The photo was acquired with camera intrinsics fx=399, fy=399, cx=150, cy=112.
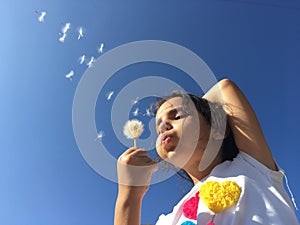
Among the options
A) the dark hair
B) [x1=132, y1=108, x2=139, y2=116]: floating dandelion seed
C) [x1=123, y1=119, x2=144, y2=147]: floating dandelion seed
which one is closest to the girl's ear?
the dark hair

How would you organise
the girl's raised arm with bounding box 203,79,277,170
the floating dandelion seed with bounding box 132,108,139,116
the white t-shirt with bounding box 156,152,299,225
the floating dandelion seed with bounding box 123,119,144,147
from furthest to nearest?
the floating dandelion seed with bounding box 132,108,139,116 < the floating dandelion seed with bounding box 123,119,144,147 < the girl's raised arm with bounding box 203,79,277,170 < the white t-shirt with bounding box 156,152,299,225

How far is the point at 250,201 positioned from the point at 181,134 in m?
0.22

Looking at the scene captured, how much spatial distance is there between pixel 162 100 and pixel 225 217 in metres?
0.40

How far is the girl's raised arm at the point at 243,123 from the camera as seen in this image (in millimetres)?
949

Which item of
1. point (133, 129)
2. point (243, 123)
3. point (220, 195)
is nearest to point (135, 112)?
point (133, 129)

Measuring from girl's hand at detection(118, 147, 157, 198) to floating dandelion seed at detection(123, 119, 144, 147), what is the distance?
166mm

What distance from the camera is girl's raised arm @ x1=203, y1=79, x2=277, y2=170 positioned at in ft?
3.11

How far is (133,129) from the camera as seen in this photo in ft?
3.94

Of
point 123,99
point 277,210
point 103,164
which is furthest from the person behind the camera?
point 123,99

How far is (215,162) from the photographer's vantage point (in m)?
1.02

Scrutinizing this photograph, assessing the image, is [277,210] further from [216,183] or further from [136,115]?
[136,115]

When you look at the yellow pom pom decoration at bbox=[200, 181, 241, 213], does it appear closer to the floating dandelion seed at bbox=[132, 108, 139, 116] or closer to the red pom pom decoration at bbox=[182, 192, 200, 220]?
the red pom pom decoration at bbox=[182, 192, 200, 220]

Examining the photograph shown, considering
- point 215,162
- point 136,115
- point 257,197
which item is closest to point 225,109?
point 215,162

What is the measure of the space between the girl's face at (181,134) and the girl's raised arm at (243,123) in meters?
0.08
